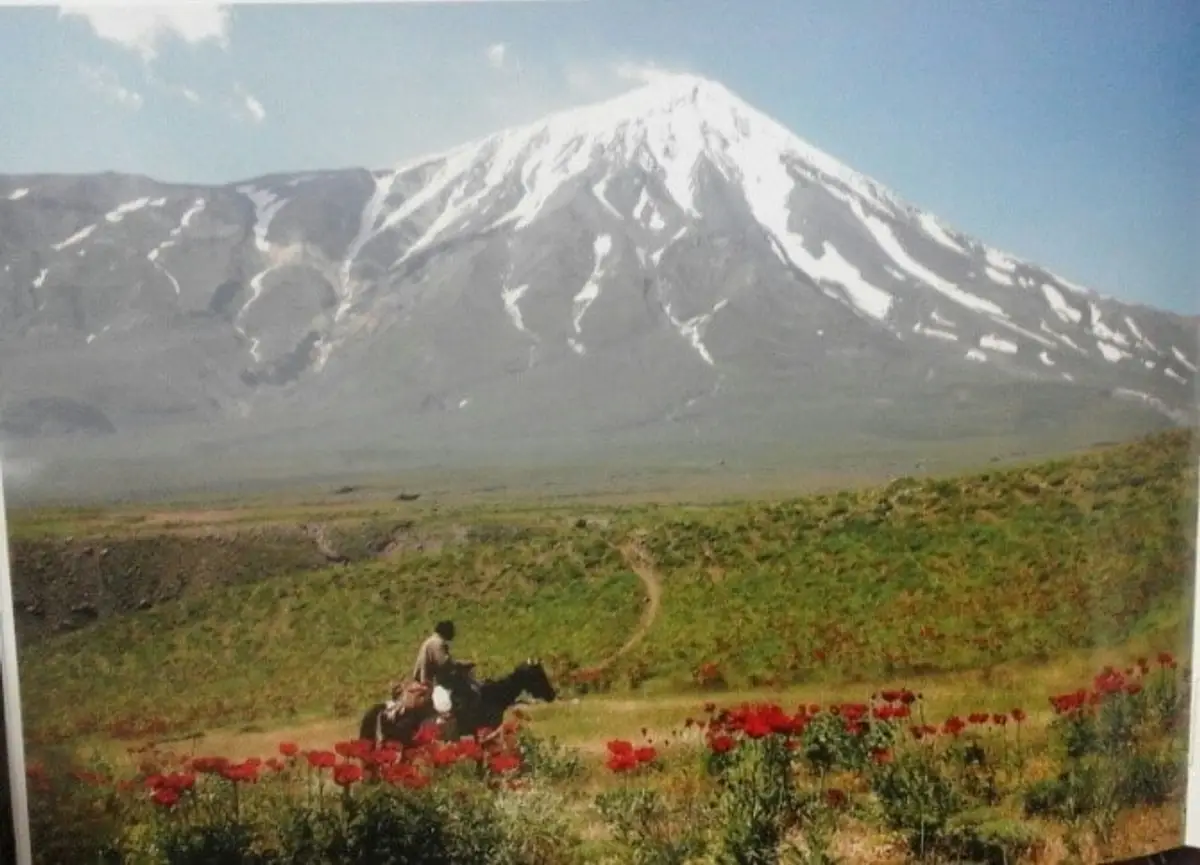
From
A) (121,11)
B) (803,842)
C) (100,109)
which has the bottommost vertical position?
(803,842)

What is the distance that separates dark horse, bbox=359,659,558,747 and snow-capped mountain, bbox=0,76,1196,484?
494 mm

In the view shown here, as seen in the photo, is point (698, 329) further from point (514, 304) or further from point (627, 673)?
point (627, 673)

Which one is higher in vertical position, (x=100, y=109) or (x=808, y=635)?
(x=100, y=109)

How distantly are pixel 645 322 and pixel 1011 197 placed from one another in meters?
0.83

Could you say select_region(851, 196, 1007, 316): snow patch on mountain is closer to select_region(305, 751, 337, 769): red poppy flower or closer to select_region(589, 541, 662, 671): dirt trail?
select_region(589, 541, 662, 671): dirt trail

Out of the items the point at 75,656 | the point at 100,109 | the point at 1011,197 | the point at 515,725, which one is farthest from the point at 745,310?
the point at 75,656

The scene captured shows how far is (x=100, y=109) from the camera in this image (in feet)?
6.34

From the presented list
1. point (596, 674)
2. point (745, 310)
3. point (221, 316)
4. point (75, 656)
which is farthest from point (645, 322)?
point (75, 656)

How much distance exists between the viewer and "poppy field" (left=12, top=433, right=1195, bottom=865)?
201cm

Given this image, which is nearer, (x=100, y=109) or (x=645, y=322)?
(x=100, y=109)

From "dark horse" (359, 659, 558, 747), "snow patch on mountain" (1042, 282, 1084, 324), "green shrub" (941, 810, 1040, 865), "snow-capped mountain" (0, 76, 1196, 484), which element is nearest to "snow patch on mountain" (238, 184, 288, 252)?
"snow-capped mountain" (0, 76, 1196, 484)

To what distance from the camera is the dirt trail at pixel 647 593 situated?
2.08 metres

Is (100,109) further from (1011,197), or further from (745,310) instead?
(1011,197)

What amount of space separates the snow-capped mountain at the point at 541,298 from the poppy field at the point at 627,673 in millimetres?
208
